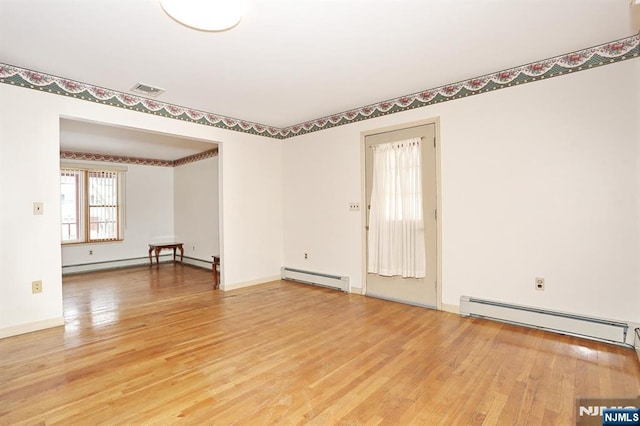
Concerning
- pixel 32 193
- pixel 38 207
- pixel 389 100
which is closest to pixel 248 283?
pixel 38 207

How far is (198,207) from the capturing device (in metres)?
7.13

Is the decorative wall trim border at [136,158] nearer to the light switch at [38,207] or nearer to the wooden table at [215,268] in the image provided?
the wooden table at [215,268]

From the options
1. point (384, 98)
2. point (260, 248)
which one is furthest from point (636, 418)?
point (260, 248)

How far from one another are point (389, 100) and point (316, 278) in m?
2.86

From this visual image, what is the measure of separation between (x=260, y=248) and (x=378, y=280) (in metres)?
2.09

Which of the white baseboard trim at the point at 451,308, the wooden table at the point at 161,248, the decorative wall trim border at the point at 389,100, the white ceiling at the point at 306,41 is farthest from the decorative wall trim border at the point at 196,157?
the white baseboard trim at the point at 451,308

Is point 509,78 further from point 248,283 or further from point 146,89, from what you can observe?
point 248,283

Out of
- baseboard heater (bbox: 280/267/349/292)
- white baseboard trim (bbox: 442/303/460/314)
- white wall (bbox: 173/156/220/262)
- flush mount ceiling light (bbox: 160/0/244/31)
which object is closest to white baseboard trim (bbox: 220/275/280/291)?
baseboard heater (bbox: 280/267/349/292)

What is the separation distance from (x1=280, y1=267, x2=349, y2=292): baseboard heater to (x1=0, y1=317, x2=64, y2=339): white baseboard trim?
121 inches

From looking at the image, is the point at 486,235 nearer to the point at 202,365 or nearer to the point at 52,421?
the point at 202,365

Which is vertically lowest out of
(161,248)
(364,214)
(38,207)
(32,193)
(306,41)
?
(161,248)

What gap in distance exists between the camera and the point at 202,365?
96.5 inches

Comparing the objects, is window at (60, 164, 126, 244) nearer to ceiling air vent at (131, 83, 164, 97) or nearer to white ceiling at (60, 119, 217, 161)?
white ceiling at (60, 119, 217, 161)

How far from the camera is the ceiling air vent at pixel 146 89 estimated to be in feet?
11.8
